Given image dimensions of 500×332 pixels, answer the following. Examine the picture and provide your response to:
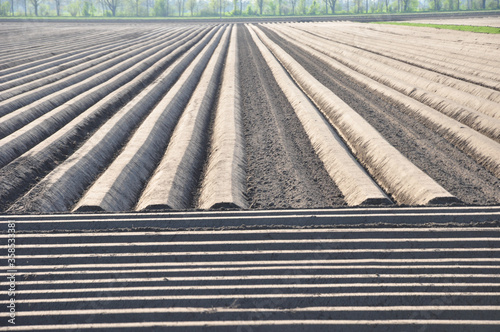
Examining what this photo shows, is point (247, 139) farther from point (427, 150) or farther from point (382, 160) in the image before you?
point (427, 150)

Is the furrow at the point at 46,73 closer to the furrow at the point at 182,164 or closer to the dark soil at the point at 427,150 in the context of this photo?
the furrow at the point at 182,164

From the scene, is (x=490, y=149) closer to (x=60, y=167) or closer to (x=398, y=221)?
(x=398, y=221)

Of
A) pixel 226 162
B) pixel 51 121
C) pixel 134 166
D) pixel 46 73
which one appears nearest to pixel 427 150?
pixel 226 162

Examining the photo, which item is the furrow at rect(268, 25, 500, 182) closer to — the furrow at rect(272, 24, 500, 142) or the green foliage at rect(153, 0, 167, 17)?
the furrow at rect(272, 24, 500, 142)

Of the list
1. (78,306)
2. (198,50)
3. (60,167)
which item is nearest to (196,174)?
(60,167)

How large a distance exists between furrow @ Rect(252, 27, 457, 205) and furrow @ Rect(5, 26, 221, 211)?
4194mm

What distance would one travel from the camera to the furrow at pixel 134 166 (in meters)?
5.26

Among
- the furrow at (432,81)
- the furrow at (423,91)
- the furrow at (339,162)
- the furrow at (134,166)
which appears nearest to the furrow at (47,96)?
the furrow at (134,166)

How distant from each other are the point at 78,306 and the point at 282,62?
1503cm

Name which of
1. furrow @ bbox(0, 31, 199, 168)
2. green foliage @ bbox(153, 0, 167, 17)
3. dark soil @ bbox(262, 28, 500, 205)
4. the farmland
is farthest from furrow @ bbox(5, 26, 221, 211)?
green foliage @ bbox(153, 0, 167, 17)

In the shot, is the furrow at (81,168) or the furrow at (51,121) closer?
the furrow at (81,168)

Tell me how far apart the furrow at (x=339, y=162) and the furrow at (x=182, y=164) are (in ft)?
6.64

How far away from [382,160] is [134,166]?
3.78 m

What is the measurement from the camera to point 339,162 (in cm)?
636
